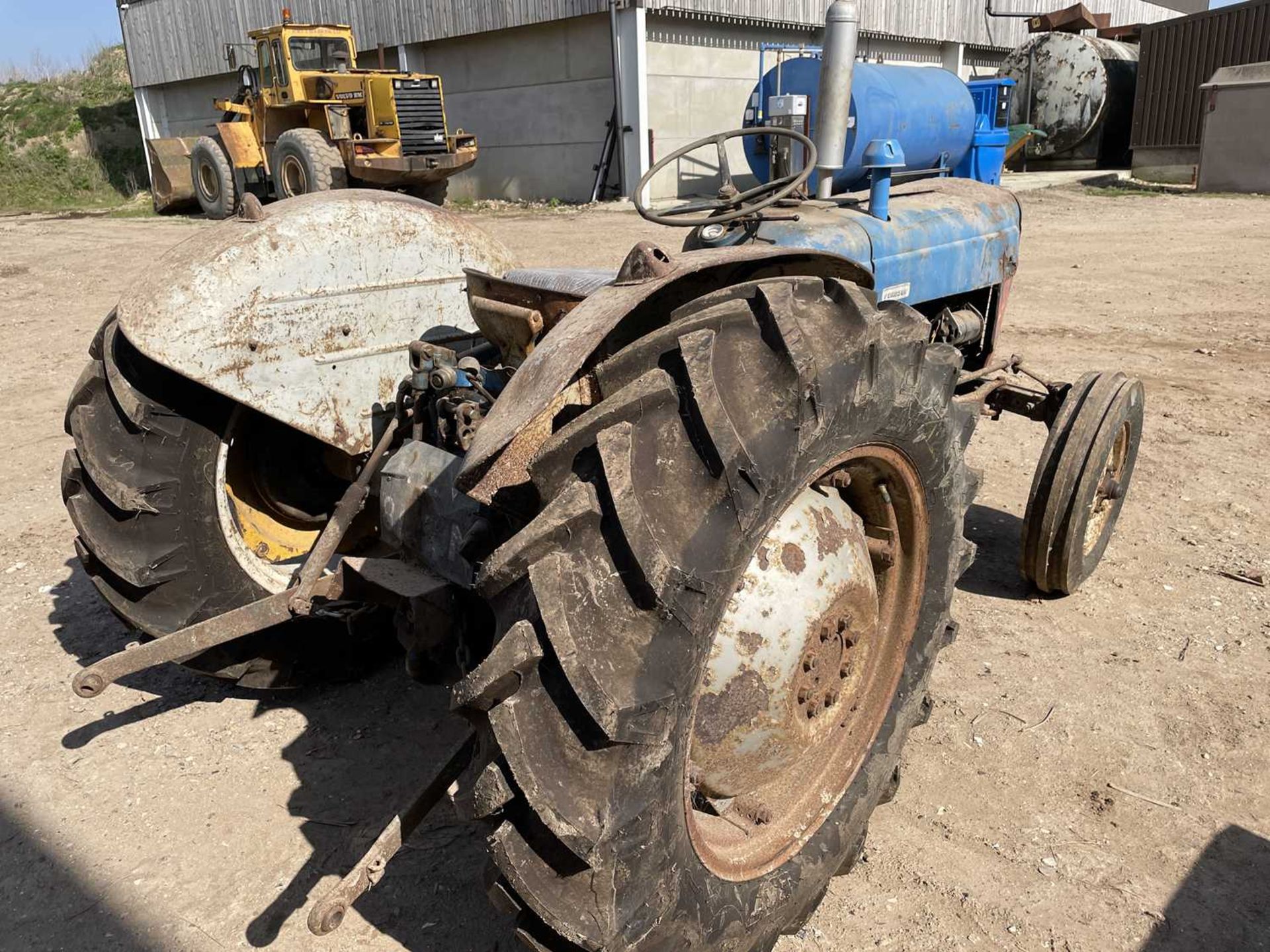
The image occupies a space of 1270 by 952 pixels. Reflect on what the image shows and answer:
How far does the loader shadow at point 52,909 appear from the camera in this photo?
206cm

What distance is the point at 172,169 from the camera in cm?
1844

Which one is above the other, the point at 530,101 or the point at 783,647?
the point at 530,101

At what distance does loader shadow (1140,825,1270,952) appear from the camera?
6.57 feet

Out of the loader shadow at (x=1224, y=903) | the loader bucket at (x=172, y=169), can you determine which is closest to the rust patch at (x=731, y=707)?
the loader shadow at (x=1224, y=903)

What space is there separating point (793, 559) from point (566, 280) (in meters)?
0.82

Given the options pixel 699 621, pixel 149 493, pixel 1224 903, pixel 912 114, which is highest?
pixel 912 114

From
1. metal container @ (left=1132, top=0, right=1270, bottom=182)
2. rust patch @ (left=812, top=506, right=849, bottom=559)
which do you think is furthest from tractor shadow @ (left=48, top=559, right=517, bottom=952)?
metal container @ (left=1132, top=0, right=1270, bottom=182)

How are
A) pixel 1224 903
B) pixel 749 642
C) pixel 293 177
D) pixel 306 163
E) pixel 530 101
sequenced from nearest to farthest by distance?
pixel 749 642, pixel 1224 903, pixel 306 163, pixel 293 177, pixel 530 101

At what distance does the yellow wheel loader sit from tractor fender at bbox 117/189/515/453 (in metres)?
12.3

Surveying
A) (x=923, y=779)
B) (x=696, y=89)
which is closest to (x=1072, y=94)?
(x=696, y=89)

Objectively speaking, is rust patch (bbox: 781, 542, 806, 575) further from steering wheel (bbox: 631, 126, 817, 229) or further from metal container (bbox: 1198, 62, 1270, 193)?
metal container (bbox: 1198, 62, 1270, 193)

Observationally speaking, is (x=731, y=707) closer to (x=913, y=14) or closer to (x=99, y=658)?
(x=99, y=658)

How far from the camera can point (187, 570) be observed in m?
2.50

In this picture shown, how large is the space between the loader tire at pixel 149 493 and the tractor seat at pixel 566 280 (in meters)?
0.92
